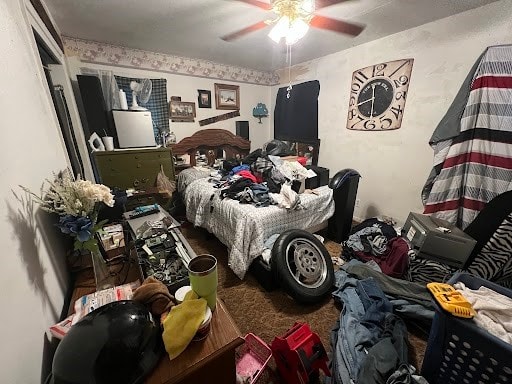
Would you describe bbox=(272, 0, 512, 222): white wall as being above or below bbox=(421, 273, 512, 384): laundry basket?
above

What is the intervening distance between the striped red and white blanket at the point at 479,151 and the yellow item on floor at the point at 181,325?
2.41m

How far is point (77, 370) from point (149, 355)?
15 centimetres

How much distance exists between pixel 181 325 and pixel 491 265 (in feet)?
7.07

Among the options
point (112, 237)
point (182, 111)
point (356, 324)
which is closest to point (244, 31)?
point (182, 111)

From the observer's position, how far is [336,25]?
6.74 feet

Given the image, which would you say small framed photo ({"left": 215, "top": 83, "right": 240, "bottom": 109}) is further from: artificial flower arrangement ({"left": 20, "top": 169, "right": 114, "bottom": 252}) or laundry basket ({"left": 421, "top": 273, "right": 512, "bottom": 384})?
laundry basket ({"left": 421, "top": 273, "right": 512, "bottom": 384})

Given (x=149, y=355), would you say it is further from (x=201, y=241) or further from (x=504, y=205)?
(x=504, y=205)

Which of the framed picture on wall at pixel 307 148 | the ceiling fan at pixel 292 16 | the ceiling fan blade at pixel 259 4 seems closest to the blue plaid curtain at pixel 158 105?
the ceiling fan at pixel 292 16

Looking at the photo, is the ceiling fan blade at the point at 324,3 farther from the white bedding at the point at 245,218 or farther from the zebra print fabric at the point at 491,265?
the zebra print fabric at the point at 491,265

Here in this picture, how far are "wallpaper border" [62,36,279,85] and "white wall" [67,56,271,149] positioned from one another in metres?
0.06

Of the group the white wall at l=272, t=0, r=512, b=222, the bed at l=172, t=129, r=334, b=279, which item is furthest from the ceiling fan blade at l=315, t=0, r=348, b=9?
the bed at l=172, t=129, r=334, b=279

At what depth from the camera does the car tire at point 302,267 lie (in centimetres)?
156

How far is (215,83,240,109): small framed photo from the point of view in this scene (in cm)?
345

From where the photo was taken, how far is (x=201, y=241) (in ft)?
8.29
